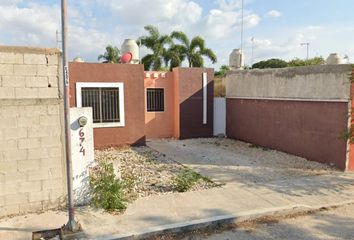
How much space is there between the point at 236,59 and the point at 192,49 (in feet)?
30.0

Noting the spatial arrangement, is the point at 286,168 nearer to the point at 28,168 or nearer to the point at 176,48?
the point at 28,168

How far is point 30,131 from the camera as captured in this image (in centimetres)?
555

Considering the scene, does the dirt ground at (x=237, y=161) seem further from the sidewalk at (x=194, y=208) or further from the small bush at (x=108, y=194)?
the small bush at (x=108, y=194)

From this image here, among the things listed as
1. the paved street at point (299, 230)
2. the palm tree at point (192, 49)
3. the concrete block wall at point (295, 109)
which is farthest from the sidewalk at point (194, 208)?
the palm tree at point (192, 49)

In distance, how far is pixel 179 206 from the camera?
237 inches

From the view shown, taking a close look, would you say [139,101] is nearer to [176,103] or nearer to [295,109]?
[176,103]

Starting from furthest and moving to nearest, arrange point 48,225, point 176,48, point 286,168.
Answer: point 176,48 < point 286,168 < point 48,225

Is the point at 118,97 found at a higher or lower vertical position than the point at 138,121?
higher

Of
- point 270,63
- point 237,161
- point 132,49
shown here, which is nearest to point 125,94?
point 132,49

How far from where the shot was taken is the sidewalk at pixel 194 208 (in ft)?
16.6

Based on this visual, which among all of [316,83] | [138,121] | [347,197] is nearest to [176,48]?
[138,121]

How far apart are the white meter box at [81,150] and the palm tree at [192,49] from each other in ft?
59.3

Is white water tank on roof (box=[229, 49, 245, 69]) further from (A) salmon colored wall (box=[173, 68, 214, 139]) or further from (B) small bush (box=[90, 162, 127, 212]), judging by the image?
(B) small bush (box=[90, 162, 127, 212])

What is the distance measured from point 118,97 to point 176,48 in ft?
40.3
